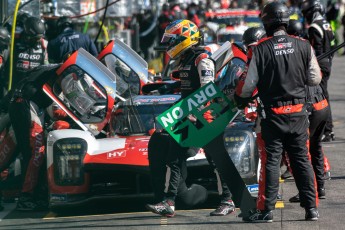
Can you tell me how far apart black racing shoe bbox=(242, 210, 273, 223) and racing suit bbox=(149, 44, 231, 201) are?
0.60 metres

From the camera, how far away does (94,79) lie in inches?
→ 442

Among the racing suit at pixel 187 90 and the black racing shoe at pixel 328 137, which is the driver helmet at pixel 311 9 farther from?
the racing suit at pixel 187 90

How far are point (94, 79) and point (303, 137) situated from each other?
9.80ft

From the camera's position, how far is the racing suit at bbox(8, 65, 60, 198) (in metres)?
11.0

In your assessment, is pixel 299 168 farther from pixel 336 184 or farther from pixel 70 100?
pixel 70 100

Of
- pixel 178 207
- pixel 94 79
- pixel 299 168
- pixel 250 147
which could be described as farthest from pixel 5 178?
pixel 299 168

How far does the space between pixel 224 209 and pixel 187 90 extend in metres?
1.15

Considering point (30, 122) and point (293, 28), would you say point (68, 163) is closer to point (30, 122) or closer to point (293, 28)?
point (30, 122)

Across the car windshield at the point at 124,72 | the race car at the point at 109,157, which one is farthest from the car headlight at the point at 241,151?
the car windshield at the point at 124,72

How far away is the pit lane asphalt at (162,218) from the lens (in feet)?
30.0

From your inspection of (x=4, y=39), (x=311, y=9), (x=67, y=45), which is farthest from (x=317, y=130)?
(x=67, y=45)

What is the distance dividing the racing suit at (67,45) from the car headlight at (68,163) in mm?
6113

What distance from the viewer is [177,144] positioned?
9555mm

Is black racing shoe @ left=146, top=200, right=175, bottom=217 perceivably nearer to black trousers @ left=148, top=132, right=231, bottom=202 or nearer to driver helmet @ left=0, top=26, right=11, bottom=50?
black trousers @ left=148, top=132, right=231, bottom=202
